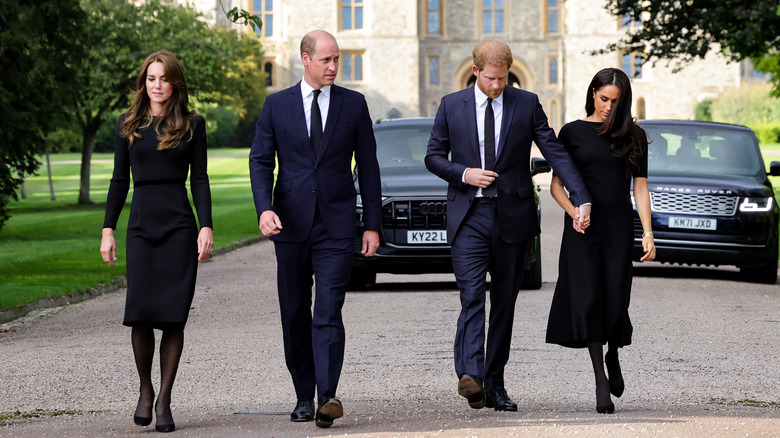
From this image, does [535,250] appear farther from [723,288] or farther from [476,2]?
[476,2]

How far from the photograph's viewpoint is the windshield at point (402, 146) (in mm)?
13602

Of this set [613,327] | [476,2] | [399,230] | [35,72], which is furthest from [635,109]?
[613,327]

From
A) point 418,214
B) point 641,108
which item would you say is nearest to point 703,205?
point 418,214

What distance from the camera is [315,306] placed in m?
6.19

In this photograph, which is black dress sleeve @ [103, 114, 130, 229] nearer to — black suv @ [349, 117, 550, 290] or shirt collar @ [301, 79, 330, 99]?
shirt collar @ [301, 79, 330, 99]

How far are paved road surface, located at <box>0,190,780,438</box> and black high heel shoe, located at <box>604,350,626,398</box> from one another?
108mm

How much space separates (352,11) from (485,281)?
257 ft

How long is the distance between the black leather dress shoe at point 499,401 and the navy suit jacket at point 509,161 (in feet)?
2.57

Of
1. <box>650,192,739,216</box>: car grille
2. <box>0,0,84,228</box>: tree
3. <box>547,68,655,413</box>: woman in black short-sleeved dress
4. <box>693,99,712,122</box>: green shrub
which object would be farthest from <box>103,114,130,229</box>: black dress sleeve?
<box>693,99,712,122</box>: green shrub

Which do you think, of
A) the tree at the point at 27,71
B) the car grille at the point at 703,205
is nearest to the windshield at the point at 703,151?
the car grille at the point at 703,205

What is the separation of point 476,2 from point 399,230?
7299 cm

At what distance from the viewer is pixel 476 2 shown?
83.9m

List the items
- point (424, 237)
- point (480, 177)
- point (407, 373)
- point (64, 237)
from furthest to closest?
point (64, 237), point (424, 237), point (407, 373), point (480, 177)

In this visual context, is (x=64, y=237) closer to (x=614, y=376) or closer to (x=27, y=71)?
(x=27, y=71)
